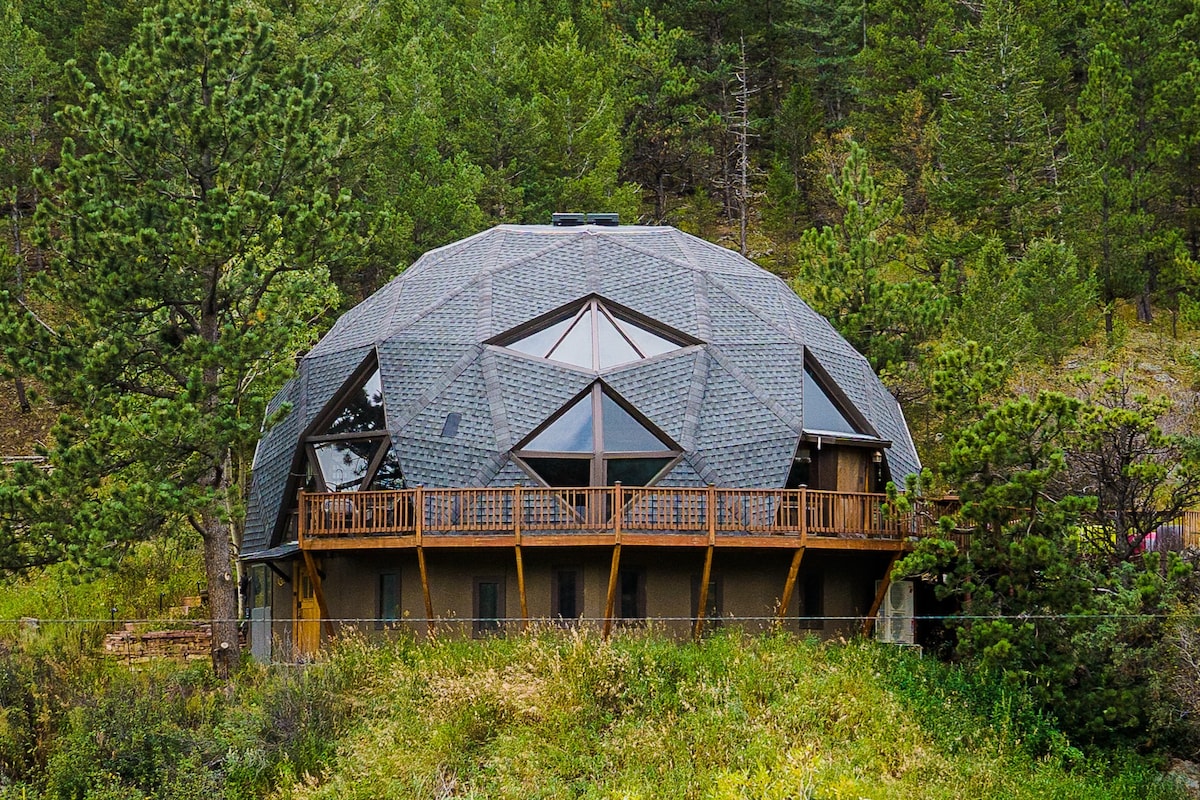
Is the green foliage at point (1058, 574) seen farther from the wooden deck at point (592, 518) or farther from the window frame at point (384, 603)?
the window frame at point (384, 603)

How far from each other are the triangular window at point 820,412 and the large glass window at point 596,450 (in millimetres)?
3014

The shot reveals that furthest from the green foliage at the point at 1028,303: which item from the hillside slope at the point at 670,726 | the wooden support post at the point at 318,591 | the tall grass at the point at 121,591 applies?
the tall grass at the point at 121,591

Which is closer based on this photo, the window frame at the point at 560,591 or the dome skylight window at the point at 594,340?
the window frame at the point at 560,591

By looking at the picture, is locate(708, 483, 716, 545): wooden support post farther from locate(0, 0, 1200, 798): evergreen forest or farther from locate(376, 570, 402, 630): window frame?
locate(376, 570, 402, 630): window frame

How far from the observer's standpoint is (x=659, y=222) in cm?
5753

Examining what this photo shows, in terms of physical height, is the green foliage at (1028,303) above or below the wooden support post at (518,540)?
above

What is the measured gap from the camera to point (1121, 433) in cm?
2530

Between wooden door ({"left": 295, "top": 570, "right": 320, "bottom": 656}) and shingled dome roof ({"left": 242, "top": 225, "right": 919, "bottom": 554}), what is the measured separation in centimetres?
115

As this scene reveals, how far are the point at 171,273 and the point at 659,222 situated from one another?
32753mm

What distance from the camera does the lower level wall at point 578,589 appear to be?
26.6m

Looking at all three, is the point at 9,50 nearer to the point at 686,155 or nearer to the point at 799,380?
the point at 686,155

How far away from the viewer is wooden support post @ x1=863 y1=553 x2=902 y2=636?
26688 millimetres

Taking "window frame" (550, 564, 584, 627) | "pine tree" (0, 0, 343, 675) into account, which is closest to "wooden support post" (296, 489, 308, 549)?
"pine tree" (0, 0, 343, 675)

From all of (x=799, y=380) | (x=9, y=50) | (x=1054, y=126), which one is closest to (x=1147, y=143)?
(x=1054, y=126)
